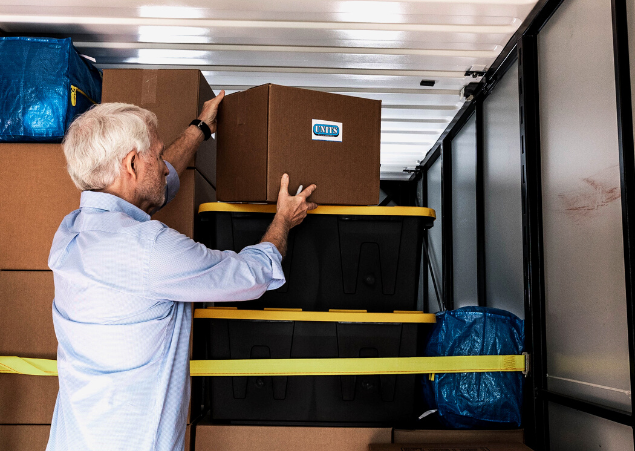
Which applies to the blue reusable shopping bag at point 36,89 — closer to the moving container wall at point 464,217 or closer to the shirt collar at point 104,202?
the shirt collar at point 104,202

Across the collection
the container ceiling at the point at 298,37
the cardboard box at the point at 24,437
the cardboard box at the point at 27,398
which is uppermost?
the container ceiling at the point at 298,37

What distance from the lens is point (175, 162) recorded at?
7.56ft

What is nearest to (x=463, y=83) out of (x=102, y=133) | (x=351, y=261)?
(x=351, y=261)

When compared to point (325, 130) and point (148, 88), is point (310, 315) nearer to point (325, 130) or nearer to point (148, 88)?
point (325, 130)

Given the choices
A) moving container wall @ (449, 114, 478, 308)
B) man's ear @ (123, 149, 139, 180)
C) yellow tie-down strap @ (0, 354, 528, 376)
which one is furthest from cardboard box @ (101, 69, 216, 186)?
moving container wall @ (449, 114, 478, 308)

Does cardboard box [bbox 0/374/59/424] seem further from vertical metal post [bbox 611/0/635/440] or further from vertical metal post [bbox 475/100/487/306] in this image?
vertical metal post [bbox 475/100/487/306]

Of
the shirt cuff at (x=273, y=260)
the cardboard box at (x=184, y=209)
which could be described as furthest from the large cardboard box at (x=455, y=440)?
the cardboard box at (x=184, y=209)

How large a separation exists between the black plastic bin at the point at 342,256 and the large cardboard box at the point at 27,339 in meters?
0.86

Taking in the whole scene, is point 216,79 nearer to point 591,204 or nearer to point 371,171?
point 371,171

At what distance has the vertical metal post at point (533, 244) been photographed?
243cm

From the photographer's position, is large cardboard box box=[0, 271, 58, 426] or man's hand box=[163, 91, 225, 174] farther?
large cardboard box box=[0, 271, 58, 426]

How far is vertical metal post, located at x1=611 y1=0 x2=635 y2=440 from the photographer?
5.62ft

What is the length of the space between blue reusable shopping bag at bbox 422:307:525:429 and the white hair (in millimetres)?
1522

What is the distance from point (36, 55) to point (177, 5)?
0.69 meters
